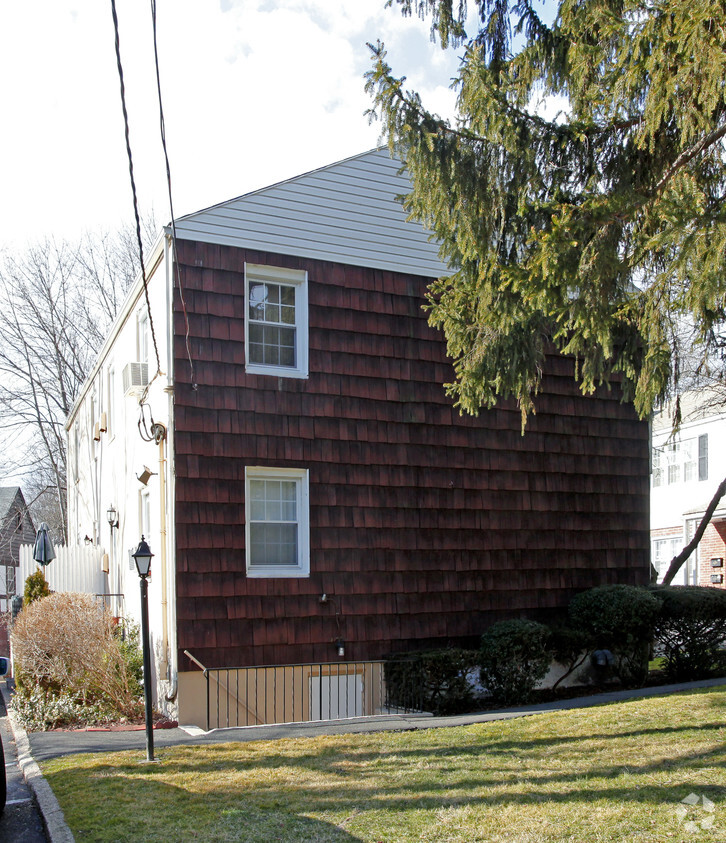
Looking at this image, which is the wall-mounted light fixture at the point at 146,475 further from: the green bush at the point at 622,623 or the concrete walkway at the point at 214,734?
the green bush at the point at 622,623

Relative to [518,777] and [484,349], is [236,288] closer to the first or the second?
[484,349]

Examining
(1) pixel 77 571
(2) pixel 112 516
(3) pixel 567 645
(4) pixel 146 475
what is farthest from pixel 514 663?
(1) pixel 77 571

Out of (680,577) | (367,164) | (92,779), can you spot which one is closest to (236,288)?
(367,164)

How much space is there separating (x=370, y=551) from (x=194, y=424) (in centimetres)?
298

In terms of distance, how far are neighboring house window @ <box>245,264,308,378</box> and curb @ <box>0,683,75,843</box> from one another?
528 centimetres

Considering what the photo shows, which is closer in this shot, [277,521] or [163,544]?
[163,544]

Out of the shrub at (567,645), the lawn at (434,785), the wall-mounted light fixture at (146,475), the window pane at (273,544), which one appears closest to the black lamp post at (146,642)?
the lawn at (434,785)

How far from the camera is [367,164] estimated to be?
12.5m

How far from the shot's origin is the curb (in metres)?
5.55

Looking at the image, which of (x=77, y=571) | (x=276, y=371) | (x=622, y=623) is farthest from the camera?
(x=77, y=571)

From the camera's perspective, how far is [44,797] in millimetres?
6520

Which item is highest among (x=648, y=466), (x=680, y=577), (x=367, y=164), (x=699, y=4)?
(x=367, y=164)

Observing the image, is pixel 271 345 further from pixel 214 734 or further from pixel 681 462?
pixel 681 462

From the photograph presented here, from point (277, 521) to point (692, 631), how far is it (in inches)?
243
